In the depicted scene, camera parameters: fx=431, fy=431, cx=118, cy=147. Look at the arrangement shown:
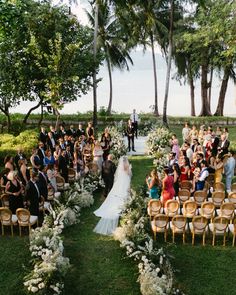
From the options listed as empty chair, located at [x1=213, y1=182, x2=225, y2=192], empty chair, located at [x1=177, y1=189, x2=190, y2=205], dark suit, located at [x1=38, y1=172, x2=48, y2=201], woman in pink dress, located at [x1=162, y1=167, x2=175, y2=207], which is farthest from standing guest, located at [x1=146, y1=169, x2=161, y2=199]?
dark suit, located at [x1=38, y1=172, x2=48, y2=201]

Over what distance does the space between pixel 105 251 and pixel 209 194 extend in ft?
19.0

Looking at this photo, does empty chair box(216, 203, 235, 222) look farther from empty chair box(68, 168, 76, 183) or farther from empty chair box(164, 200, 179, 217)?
empty chair box(68, 168, 76, 183)

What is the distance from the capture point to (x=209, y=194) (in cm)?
1598

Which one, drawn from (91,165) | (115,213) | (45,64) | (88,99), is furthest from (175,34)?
(88,99)

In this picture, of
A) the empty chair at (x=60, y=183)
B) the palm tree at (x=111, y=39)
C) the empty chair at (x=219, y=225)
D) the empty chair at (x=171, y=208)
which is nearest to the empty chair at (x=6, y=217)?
the empty chair at (x=60, y=183)

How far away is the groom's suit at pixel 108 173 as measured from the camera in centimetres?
1575

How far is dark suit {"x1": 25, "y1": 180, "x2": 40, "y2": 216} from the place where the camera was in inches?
499

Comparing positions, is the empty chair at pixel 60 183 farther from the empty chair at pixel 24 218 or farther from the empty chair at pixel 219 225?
the empty chair at pixel 219 225

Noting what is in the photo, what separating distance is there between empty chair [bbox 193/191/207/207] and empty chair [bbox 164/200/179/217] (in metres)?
1.48

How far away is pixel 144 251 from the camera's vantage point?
34.7 feet

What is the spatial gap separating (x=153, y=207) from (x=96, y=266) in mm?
2977

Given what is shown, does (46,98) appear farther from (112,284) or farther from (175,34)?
(175,34)

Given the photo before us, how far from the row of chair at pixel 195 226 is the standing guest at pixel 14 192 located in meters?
4.11

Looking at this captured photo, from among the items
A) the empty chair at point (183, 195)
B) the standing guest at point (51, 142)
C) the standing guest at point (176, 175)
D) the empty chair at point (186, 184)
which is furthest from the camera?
the standing guest at point (51, 142)
